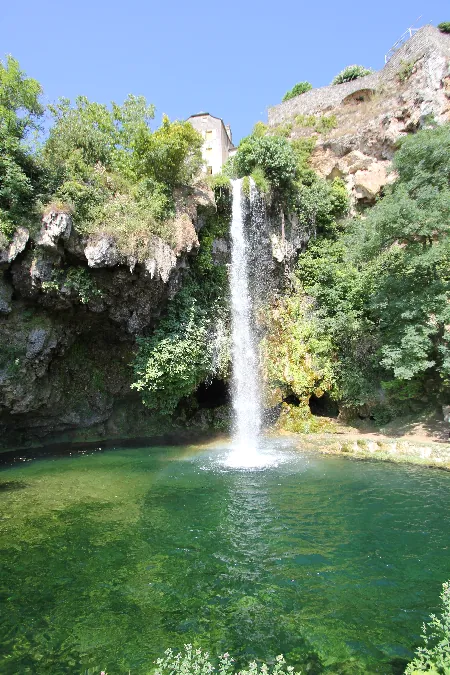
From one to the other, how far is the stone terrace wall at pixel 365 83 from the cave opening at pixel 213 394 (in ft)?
66.7

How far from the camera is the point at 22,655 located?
5.14 m

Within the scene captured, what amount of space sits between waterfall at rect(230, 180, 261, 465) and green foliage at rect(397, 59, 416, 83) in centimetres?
1356

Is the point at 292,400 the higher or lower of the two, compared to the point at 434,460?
higher

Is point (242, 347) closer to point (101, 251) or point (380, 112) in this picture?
point (101, 251)

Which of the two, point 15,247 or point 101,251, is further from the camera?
point 101,251

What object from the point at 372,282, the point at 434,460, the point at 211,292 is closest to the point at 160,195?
the point at 211,292

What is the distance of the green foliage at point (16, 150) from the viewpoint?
15266mm

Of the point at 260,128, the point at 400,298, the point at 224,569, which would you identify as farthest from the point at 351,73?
the point at 224,569

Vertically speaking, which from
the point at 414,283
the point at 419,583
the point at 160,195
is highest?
the point at 160,195

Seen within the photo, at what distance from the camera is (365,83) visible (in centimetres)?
2858

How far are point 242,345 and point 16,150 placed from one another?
12759 mm

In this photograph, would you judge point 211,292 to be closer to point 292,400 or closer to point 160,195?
point 160,195

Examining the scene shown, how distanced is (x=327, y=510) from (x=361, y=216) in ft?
65.7

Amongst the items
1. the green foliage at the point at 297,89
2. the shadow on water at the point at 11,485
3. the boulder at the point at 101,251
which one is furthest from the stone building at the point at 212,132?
the shadow on water at the point at 11,485
